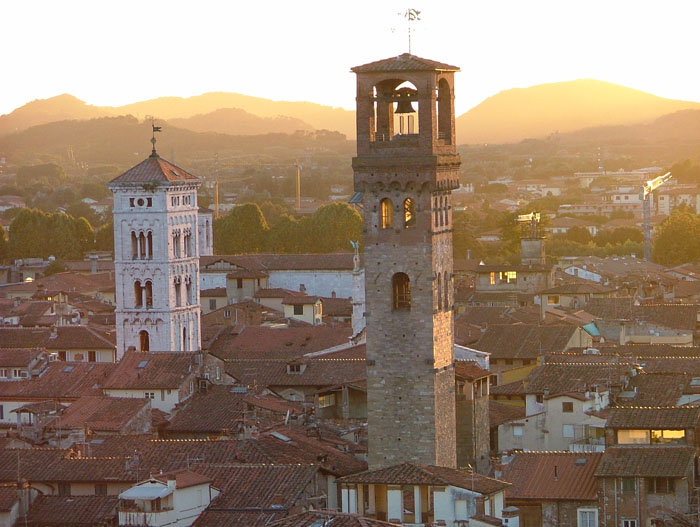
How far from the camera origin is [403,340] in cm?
4831

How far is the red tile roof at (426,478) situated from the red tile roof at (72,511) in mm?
4730

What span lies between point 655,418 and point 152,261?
38007 millimetres

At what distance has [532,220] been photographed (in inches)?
4983

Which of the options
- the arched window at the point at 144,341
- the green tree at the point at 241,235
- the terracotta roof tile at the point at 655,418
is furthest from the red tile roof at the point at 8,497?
the green tree at the point at 241,235

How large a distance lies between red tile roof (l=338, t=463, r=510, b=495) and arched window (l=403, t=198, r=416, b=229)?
19.5 feet

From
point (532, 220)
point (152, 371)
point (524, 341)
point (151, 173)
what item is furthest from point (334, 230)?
point (152, 371)

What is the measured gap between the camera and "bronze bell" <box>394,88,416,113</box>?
4966cm

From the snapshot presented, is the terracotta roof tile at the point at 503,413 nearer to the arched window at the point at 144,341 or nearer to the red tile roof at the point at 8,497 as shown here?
the red tile roof at the point at 8,497

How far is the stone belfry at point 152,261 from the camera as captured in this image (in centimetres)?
8231

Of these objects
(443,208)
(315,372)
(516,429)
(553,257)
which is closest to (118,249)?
(315,372)

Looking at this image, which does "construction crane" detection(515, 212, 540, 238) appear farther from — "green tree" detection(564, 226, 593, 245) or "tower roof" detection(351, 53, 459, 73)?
"tower roof" detection(351, 53, 459, 73)

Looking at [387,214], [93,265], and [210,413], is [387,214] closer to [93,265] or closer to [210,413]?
[210,413]

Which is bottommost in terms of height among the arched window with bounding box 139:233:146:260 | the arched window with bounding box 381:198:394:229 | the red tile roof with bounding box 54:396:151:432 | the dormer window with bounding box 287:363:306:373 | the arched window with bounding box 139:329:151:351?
the arched window with bounding box 139:329:151:351

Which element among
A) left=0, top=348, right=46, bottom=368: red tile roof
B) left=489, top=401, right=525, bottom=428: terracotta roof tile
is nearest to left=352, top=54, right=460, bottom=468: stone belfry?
left=489, top=401, right=525, bottom=428: terracotta roof tile
